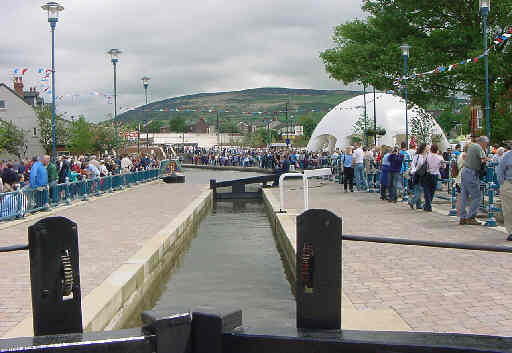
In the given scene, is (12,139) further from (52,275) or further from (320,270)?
(320,270)

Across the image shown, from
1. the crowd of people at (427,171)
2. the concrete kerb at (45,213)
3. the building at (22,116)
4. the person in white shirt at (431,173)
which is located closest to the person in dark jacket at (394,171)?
the crowd of people at (427,171)

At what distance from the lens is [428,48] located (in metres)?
25.3

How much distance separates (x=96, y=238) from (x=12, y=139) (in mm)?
51423

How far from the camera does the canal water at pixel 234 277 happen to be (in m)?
8.20

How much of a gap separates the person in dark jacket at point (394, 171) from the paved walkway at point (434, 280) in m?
5.19

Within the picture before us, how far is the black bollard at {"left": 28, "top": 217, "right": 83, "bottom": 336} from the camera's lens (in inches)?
146

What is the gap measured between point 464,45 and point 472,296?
810 inches

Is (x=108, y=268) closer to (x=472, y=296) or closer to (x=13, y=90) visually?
(x=472, y=296)

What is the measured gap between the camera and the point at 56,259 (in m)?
3.74

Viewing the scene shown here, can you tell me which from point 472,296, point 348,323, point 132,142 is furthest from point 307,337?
point 132,142

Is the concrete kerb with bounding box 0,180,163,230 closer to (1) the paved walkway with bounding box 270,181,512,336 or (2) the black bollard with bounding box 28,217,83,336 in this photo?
(1) the paved walkway with bounding box 270,181,512,336

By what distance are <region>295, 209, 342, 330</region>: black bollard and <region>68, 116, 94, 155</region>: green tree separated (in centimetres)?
6688

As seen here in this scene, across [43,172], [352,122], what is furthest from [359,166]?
[352,122]

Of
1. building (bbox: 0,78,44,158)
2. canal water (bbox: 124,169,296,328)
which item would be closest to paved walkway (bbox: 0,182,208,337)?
canal water (bbox: 124,169,296,328)
